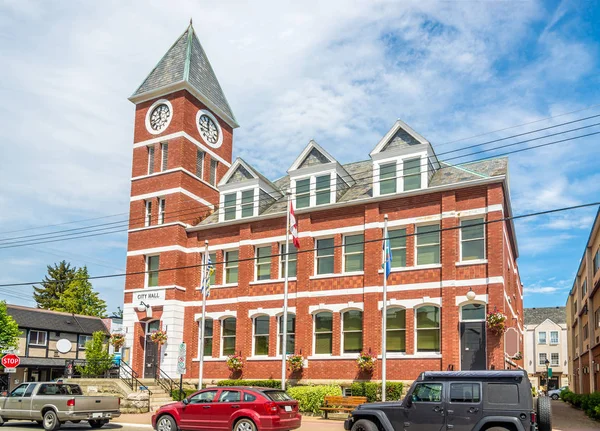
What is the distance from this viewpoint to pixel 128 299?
34.5 meters

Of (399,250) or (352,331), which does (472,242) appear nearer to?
(399,250)

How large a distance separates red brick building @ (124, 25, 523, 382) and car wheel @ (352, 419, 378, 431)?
292 inches

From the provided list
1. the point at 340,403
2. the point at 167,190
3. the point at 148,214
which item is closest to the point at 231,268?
the point at 167,190

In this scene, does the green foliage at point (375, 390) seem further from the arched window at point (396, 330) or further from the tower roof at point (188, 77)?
the tower roof at point (188, 77)

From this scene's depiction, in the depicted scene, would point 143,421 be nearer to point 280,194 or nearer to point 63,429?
point 63,429

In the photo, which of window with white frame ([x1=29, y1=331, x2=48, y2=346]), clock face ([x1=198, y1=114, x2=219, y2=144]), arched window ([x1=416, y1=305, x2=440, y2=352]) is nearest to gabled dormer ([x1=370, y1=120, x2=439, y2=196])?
arched window ([x1=416, y1=305, x2=440, y2=352])

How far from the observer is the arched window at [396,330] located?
27250 millimetres

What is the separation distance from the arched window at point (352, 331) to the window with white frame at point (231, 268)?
23.2 feet

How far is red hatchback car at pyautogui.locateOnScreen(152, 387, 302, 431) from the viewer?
1681 centimetres

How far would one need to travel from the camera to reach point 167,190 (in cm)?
3444

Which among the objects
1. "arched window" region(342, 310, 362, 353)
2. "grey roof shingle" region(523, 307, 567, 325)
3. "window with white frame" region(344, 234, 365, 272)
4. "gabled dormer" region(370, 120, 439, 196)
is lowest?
"arched window" region(342, 310, 362, 353)

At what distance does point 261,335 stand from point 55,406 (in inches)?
500

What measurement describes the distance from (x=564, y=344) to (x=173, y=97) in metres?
73.4

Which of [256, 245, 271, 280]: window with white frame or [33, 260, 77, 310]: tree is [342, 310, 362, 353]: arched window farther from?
[33, 260, 77, 310]: tree
